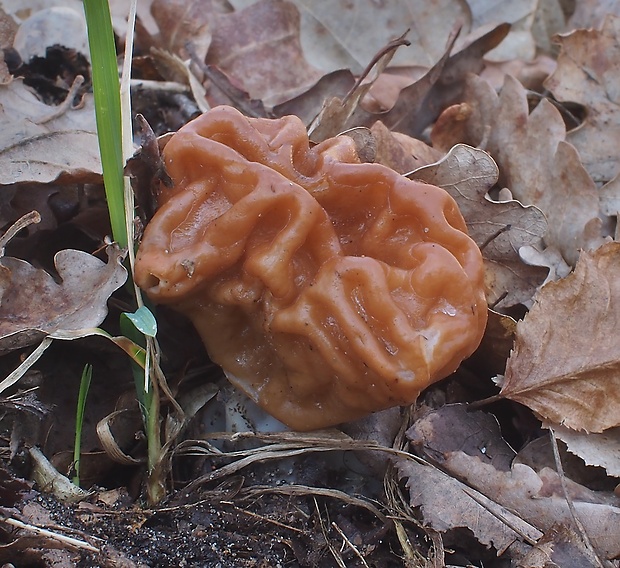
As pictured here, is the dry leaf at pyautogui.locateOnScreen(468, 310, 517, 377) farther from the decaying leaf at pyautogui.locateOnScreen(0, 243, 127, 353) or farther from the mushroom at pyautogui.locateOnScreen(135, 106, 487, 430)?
the decaying leaf at pyautogui.locateOnScreen(0, 243, 127, 353)

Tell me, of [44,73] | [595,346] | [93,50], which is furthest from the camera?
[44,73]

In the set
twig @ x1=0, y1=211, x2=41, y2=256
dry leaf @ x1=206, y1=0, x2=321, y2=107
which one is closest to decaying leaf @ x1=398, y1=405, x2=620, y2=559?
twig @ x1=0, y1=211, x2=41, y2=256

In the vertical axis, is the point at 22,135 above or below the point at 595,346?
above

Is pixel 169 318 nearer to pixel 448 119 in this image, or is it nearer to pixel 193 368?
pixel 193 368

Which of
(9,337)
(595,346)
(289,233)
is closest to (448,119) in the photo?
(595,346)

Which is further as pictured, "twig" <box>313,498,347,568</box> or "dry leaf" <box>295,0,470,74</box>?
"dry leaf" <box>295,0,470,74</box>

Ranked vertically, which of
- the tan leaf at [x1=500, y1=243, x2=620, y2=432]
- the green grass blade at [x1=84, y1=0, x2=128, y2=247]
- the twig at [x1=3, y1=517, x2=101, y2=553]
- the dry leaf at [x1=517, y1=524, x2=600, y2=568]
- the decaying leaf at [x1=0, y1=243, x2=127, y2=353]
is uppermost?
the green grass blade at [x1=84, y1=0, x2=128, y2=247]

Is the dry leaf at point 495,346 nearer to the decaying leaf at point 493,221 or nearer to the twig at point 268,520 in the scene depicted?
the decaying leaf at point 493,221

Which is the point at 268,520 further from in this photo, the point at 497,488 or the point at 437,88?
the point at 437,88
